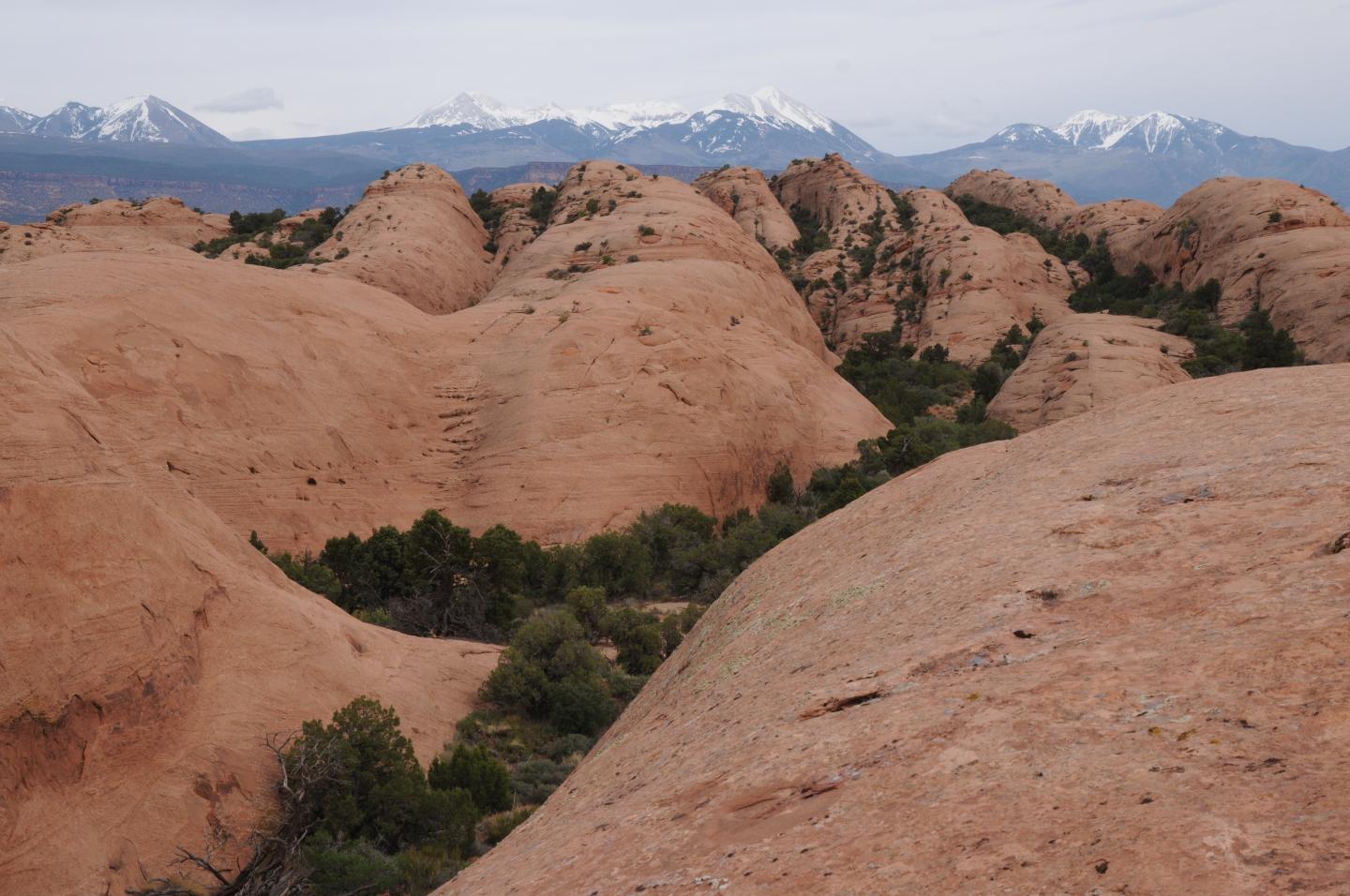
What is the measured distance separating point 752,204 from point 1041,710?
80906mm

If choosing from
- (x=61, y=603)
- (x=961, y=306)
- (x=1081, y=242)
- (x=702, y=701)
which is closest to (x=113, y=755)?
(x=61, y=603)

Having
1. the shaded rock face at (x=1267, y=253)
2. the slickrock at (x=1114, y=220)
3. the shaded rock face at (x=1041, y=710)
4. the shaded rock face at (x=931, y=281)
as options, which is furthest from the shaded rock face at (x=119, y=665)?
the slickrock at (x=1114, y=220)

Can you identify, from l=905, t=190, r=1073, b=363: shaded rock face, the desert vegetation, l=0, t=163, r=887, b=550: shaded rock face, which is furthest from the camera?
l=905, t=190, r=1073, b=363: shaded rock face

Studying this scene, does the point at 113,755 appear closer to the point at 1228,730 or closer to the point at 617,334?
the point at 1228,730

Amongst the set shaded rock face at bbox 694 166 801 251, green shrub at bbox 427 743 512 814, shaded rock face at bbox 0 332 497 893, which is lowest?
green shrub at bbox 427 743 512 814

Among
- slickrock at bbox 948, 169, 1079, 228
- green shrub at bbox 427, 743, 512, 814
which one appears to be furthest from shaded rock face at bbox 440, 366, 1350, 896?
slickrock at bbox 948, 169, 1079, 228

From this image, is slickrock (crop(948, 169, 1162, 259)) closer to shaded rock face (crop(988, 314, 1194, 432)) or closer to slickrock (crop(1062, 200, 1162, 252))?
slickrock (crop(1062, 200, 1162, 252))

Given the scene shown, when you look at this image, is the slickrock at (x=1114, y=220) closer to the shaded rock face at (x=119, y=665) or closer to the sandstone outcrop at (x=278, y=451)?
the sandstone outcrop at (x=278, y=451)

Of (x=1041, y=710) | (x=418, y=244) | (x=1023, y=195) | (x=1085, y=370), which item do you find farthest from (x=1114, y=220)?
(x=1041, y=710)

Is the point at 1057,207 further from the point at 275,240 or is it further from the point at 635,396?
the point at 275,240

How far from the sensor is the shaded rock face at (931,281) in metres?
61.9

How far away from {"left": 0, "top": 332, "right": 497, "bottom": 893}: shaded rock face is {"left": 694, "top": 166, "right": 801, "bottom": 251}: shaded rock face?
210ft

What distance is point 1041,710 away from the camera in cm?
619

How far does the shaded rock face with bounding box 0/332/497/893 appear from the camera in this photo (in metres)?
13.0
